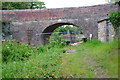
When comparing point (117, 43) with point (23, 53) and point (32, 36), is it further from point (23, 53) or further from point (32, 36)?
point (32, 36)

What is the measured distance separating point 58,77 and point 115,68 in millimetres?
1263

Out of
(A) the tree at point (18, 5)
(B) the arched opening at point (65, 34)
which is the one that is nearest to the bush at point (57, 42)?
(B) the arched opening at point (65, 34)

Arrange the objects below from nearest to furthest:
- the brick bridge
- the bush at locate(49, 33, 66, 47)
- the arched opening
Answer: the bush at locate(49, 33, 66, 47) < the arched opening < the brick bridge

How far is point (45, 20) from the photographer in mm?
12914

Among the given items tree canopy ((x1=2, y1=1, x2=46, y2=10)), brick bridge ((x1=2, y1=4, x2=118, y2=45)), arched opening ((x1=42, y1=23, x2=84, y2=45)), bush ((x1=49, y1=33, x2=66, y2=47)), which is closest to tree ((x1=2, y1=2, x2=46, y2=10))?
tree canopy ((x1=2, y1=1, x2=46, y2=10))

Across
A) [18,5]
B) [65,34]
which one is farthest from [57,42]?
[18,5]

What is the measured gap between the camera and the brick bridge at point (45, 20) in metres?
12.1

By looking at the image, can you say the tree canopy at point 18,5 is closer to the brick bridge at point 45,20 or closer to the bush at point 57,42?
the brick bridge at point 45,20

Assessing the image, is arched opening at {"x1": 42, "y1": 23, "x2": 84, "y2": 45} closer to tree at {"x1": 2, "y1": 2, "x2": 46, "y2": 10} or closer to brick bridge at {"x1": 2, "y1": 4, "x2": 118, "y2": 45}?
brick bridge at {"x1": 2, "y1": 4, "x2": 118, "y2": 45}

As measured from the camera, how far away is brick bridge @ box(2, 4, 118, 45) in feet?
39.7

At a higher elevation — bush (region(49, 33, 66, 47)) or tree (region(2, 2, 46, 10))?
tree (region(2, 2, 46, 10))

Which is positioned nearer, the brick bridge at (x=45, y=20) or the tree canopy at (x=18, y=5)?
the brick bridge at (x=45, y=20)

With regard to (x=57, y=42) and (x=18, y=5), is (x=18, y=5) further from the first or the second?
(x=57, y=42)

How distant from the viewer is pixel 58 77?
278 cm
